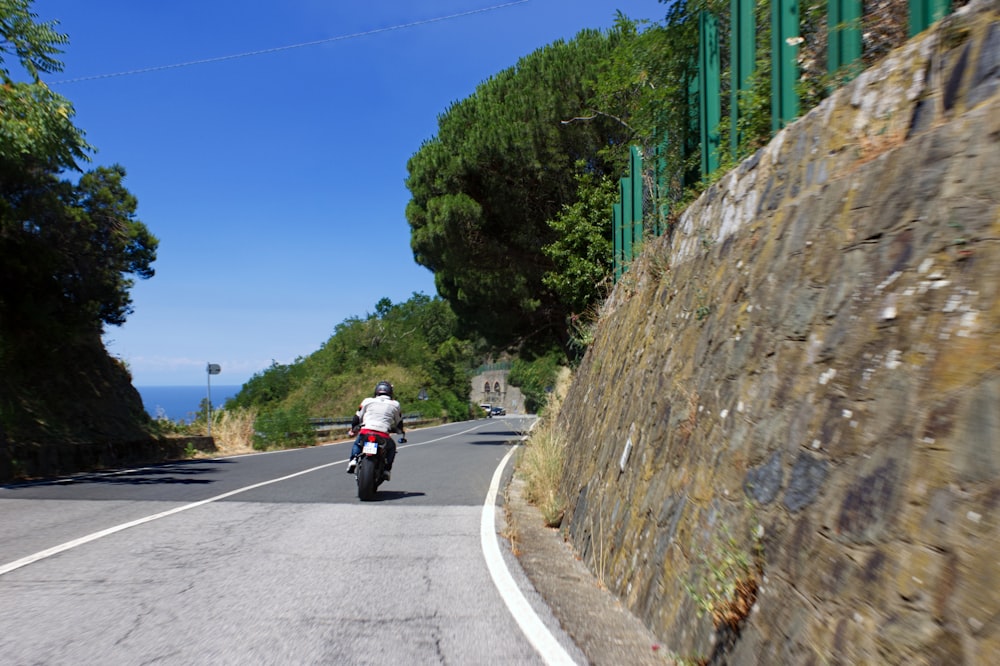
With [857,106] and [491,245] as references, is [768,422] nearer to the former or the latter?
[857,106]

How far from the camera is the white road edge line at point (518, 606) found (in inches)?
172

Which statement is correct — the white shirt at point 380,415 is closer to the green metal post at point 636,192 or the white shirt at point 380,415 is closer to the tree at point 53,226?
the green metal post at point 636,192

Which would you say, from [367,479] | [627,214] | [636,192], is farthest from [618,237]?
[367,479]

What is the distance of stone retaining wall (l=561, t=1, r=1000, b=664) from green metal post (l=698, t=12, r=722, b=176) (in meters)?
1.97

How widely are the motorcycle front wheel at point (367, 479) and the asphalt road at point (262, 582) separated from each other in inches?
11.0

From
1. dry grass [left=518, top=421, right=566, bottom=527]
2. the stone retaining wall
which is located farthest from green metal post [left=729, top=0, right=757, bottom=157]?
dry grass [left=518, top=421, right=566, bottom=527]

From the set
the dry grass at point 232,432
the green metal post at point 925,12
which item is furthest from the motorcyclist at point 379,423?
the dry grass at point 232,432

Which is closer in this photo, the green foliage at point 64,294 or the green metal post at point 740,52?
the green metal post at point 740,52

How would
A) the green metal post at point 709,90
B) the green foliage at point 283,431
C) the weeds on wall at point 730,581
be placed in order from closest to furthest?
1. the weeds on wall at point 730,581
2. the green metal post at point 709,90
3. the green foliage at point 283,431

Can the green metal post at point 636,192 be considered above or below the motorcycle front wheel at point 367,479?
above

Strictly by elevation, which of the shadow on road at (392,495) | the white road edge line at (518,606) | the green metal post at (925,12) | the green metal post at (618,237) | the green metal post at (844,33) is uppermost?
the green metal post at (618,237)

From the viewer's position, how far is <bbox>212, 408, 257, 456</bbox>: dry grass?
24.3m

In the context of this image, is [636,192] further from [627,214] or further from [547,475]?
[547,475]

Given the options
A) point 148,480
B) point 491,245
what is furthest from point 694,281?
point 491,245
